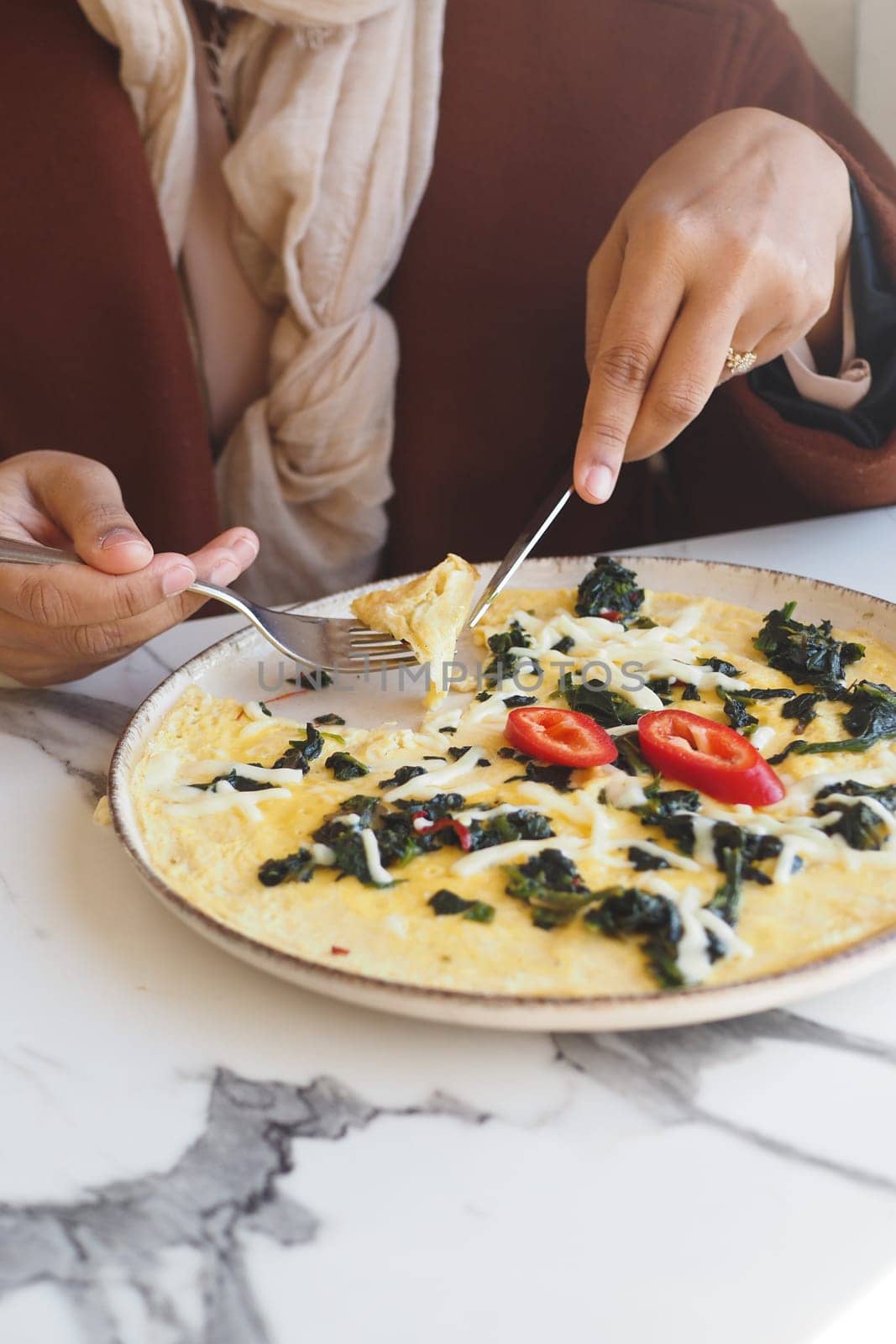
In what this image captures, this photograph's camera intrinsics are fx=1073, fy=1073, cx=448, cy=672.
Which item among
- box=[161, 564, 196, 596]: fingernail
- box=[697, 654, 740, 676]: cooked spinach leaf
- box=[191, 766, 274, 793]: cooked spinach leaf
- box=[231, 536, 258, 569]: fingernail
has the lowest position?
box=[191, 766, 274, 793]: cooked spinach leaf

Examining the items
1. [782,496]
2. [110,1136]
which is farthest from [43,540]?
[782,496]

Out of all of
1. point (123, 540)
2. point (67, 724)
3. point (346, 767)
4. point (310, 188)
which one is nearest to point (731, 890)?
point (346, 767)

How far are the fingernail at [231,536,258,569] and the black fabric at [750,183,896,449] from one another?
1.51 metres

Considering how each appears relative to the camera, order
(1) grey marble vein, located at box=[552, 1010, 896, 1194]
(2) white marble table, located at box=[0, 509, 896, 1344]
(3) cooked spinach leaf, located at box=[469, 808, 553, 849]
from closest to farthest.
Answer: (2) white marble table, located at box=[0, 509, 896, 1344] < (1) grey marble vein, located at box=[552, 1010, 896, 1194] < (3) cooked spinach leaf, located at box=[469, 808, 553, 849]

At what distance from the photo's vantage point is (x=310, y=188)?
9.37 ft

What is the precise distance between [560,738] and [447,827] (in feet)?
1.07

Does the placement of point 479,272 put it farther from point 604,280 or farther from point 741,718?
point 741,718

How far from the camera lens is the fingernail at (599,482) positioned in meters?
2.04

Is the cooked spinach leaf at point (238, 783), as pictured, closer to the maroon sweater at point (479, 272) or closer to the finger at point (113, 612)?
the finger at point (113, 612)

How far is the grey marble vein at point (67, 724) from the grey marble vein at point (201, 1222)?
0.87 m

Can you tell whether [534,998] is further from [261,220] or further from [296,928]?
[261,220]

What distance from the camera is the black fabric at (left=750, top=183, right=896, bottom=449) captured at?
271 cm

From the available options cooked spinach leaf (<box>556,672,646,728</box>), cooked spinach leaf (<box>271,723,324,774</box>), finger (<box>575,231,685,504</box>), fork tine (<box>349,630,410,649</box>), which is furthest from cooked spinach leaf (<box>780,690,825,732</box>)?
cooked spinach leaf (<box>271,723,324,774</box>)

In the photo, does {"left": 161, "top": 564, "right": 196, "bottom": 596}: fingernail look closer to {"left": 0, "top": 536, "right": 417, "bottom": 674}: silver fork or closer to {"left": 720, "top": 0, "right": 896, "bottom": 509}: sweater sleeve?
{"left": 0, "top": 536, "right": 417, "bottom": 674}: silver fork
